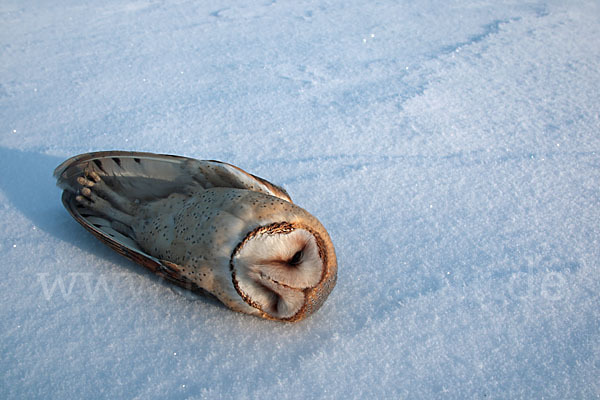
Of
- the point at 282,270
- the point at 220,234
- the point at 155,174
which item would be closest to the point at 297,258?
the point at 282,270

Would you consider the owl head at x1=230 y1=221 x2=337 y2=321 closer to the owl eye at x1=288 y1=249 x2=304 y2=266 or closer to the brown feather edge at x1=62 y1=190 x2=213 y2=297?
the owl eye at x1=288 y1=249 x2=304 y2=266

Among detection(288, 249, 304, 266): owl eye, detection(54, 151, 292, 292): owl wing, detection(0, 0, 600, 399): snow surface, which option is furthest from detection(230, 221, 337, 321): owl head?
detection(54, 151, 292, 292): owl wing

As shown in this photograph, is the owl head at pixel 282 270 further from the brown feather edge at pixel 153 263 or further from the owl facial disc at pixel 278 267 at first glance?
the brown feather edge at pixel 153 263

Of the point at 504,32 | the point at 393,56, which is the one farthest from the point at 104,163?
the point at 504,32

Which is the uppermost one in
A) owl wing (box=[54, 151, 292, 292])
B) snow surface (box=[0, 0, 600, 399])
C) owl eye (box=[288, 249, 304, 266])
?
owl wing (box=[54, 151, 292, 292])

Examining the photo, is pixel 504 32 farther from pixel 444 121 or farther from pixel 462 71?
pixel 444 121

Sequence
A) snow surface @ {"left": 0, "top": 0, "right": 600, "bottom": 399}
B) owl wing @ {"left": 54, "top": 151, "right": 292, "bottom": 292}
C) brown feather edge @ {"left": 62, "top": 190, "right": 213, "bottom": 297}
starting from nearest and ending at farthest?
snow surface @ {"left": 0, "top": 0, "right": 600, "bottom": 399} < brown feather edge @ {"left": 62, "top": 190, "right": 213, "bottom": 297} < owl wing @ {"left": 54, "top": 151, "right": 292, "bottom": 292}
